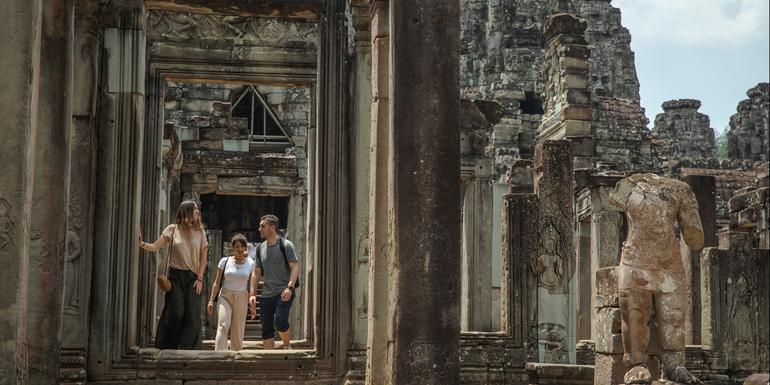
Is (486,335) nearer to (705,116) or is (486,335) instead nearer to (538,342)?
(538,342)

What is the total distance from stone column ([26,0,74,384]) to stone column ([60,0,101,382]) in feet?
4.71

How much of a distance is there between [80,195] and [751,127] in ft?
107

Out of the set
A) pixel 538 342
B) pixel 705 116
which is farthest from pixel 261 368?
pixel 705 116

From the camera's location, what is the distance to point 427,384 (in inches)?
289

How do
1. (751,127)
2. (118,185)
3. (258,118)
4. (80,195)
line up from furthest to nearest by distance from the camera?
(751,127), (258,118), (118,185), (80,195)

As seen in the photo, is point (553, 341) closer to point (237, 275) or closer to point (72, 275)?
point (237, 275)

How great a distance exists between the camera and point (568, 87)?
76.6ft

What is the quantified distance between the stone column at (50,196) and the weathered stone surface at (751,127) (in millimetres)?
32533

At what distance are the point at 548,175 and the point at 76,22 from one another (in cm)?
601

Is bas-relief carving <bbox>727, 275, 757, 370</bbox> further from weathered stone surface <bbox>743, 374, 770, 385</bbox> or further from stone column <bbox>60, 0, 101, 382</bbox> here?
stone column <bbox>60, 0, 101, 382</bbox>

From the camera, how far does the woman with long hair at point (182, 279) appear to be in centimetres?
1119

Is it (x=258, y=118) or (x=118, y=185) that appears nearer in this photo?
(x=118, y=185)

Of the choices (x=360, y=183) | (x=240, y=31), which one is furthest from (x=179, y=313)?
(x=240, y=31)

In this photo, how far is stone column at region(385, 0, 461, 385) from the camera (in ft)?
24.3
